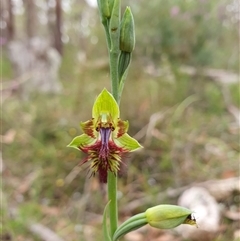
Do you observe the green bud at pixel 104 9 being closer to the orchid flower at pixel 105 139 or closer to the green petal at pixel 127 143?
the orchid flower at pixel 105 139

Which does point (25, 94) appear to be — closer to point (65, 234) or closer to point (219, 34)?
point (219, 34)

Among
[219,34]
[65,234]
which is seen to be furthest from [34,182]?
[219,34]

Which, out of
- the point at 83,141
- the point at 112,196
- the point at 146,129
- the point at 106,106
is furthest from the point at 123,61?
the point at 146,129

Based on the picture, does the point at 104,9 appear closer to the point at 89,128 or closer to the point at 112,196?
the point at 89,128

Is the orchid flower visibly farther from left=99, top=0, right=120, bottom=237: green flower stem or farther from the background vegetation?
the background vegetation

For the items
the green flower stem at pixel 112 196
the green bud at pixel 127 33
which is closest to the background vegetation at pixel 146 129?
the green flower stem at pixel 112 196
